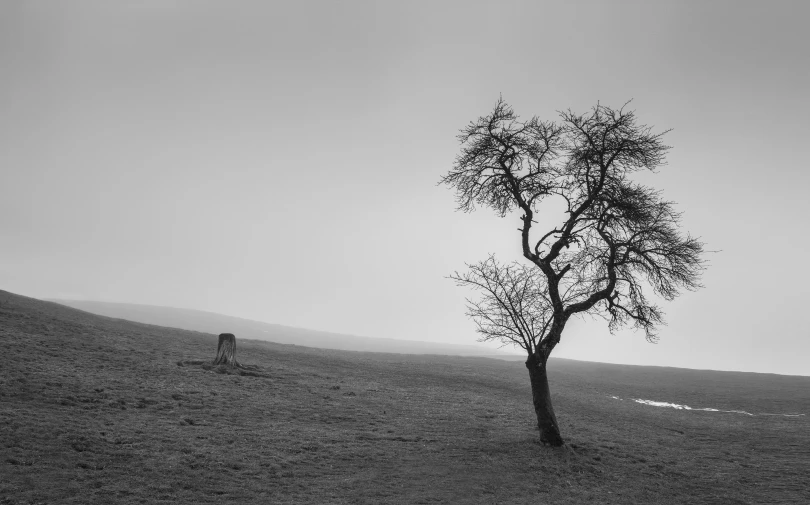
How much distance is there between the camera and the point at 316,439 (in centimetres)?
1827

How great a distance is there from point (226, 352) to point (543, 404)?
20.5 metres

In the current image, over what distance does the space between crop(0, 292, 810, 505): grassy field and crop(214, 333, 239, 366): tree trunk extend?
1.30m

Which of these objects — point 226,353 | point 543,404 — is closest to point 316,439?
point 543,404

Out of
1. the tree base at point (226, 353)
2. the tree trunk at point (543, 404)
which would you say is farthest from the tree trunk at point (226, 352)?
the tree trunk at point (543, 404)

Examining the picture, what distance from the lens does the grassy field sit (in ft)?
43.6

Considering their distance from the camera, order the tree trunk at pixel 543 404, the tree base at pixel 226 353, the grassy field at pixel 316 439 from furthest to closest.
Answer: the tree base at pixel 226 353
the tree trunk at pixel 543 404
the grassy field at pixel 316 439

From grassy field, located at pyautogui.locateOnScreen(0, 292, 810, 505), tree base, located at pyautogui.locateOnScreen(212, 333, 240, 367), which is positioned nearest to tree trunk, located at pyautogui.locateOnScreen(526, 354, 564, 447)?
grassy field, located at pyautogui.locateOnScreen(0, 292, 810, 505)

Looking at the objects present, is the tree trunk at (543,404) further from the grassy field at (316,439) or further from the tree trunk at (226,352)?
the tree trunk at (226,352)

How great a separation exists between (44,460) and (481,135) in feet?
67.6

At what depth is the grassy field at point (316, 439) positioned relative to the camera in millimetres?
13289

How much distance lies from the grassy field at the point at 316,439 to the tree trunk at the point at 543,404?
2.40ft

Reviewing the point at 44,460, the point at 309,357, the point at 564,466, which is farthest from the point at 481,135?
the point at 309,357

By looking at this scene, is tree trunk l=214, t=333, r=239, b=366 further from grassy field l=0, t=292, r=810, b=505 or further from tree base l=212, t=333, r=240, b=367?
grassy field l=0, t=292, r=810, b=505

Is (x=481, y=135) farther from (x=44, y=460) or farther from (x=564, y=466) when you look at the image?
(x=44, y=460)
